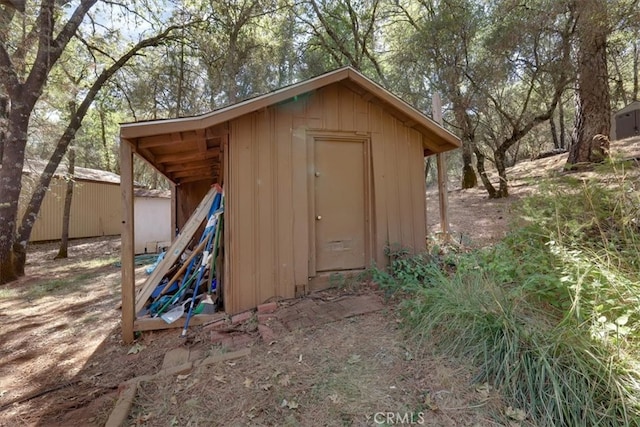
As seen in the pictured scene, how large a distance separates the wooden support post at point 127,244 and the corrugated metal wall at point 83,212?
33.1ft

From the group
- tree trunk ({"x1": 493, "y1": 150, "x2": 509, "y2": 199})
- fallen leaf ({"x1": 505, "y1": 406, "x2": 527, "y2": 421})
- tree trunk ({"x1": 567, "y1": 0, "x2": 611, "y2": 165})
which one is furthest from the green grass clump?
tree trunk ({"x1": 493, "y1": 150, "x2": 509, "y2": 199})

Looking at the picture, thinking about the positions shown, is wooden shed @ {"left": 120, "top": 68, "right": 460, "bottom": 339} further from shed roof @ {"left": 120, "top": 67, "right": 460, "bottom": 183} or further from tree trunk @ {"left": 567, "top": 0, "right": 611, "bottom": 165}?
tree trunk @ {"left": 567, "top": 0, "right": 611, "bottom": 165}

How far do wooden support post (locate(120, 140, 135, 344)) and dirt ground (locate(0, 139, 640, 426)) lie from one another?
0.92ft

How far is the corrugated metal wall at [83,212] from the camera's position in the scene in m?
12.7

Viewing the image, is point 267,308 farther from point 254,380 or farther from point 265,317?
point 254,380

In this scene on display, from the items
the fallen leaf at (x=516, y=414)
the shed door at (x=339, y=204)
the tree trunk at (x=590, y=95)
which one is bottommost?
the fallen leaf at (x=516, y=414)

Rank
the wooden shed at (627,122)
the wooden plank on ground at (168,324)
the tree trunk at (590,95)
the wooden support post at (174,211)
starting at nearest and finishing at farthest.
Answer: the wooden plank on ground at (168,324)
the tree trunk at (590,95)
the wooden support post at (174,211)
the wooden shed at (627,122)

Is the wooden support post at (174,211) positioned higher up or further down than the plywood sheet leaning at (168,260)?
higher up

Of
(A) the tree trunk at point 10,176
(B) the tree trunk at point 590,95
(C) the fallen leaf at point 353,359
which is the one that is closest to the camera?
(C) the fallen leaf at point 353,359

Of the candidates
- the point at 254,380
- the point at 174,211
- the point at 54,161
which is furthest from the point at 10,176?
the point at 254,380

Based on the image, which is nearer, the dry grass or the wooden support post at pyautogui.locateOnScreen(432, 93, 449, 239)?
the dry grass

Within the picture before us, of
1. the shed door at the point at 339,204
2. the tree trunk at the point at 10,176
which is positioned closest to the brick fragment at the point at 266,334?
the shed door at the point at 339,204
